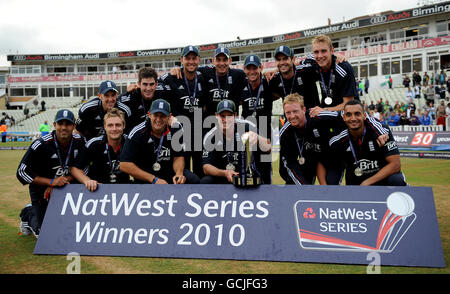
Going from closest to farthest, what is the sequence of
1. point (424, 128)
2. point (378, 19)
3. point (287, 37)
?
point (424, 128)
point (378, 19)
point (287, 37)

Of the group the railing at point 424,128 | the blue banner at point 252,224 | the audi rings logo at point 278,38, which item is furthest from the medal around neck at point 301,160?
the audi rings logo at point 278,38

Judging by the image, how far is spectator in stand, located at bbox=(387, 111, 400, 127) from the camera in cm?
2281

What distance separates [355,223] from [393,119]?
20.9m

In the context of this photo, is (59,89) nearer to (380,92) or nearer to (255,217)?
(380,92)

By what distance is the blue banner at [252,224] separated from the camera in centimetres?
428

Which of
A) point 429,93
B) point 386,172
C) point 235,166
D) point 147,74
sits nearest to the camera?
point 386,172

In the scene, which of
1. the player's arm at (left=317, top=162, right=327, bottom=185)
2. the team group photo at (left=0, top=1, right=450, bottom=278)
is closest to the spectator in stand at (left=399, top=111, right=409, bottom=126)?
the team group photo at (left=0, top=1, right=450, bottom=278)

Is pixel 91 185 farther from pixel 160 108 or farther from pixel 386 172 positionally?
pixel 386 172

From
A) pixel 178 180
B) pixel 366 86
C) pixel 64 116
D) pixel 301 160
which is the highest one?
pixel 366 86

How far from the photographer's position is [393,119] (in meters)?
23.1

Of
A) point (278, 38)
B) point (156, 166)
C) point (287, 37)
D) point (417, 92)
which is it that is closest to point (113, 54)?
point (278, 38)

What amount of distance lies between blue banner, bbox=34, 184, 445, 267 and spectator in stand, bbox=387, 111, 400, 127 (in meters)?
20.1

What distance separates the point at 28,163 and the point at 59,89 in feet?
221

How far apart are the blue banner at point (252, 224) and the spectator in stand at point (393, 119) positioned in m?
20.1
